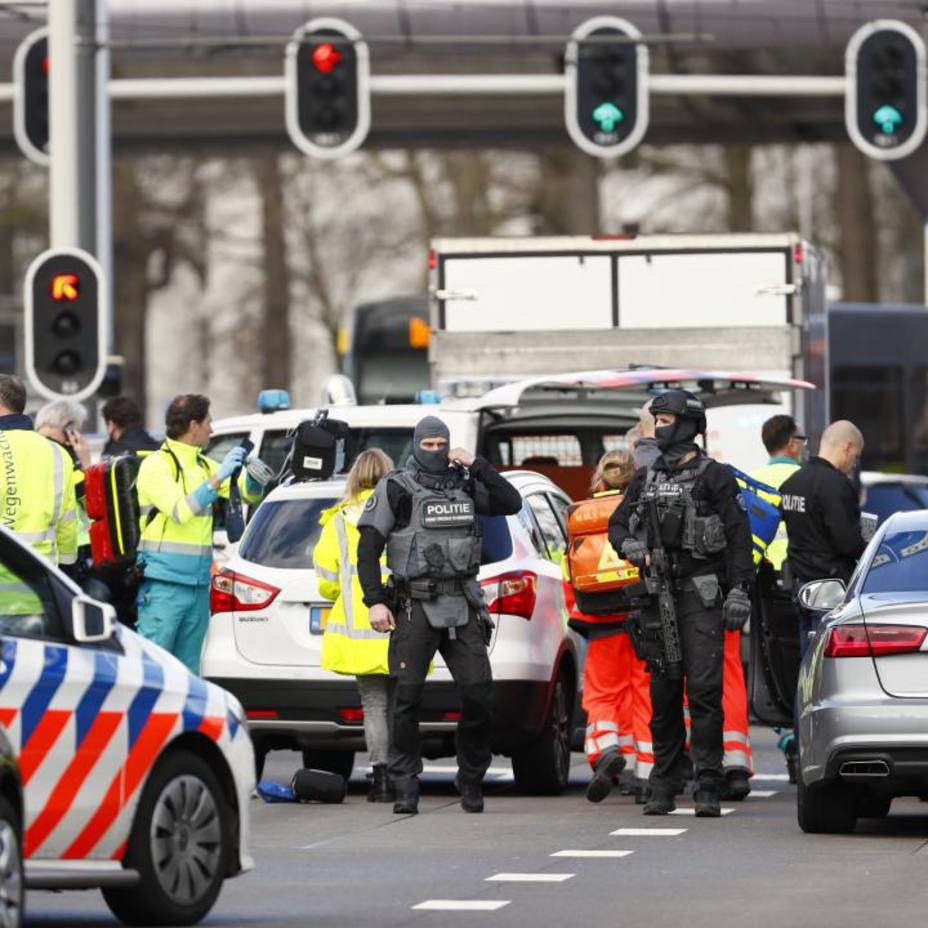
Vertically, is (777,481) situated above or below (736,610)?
above

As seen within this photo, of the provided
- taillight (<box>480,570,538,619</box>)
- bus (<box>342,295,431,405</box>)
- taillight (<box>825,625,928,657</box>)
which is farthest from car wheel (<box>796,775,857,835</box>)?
bus (<box>342,295,431,405</box>)

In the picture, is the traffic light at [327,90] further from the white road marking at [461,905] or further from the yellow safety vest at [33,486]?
the white road marking at [461,905]

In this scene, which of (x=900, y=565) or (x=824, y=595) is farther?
(x=824, y=595)

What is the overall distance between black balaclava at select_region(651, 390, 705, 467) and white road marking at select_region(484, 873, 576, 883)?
8.73ft

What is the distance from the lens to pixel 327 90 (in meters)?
26.4

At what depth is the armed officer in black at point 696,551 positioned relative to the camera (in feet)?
42.5

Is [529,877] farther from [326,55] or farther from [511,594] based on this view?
[326,55]

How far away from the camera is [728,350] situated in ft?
67.7

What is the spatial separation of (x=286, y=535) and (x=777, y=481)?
2526 mm

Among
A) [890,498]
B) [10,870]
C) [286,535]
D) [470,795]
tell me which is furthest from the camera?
[890,498]

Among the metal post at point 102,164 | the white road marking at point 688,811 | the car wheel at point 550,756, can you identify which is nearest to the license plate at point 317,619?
the car wheel at point 550,756

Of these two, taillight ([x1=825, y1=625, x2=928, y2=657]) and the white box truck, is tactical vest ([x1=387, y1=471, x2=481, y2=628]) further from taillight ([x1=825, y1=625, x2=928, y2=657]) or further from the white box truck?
the white box truck

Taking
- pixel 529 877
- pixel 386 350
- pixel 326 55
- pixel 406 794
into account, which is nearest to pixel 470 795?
pixel 406 794

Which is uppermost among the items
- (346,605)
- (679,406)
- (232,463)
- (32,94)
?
(32,94)
